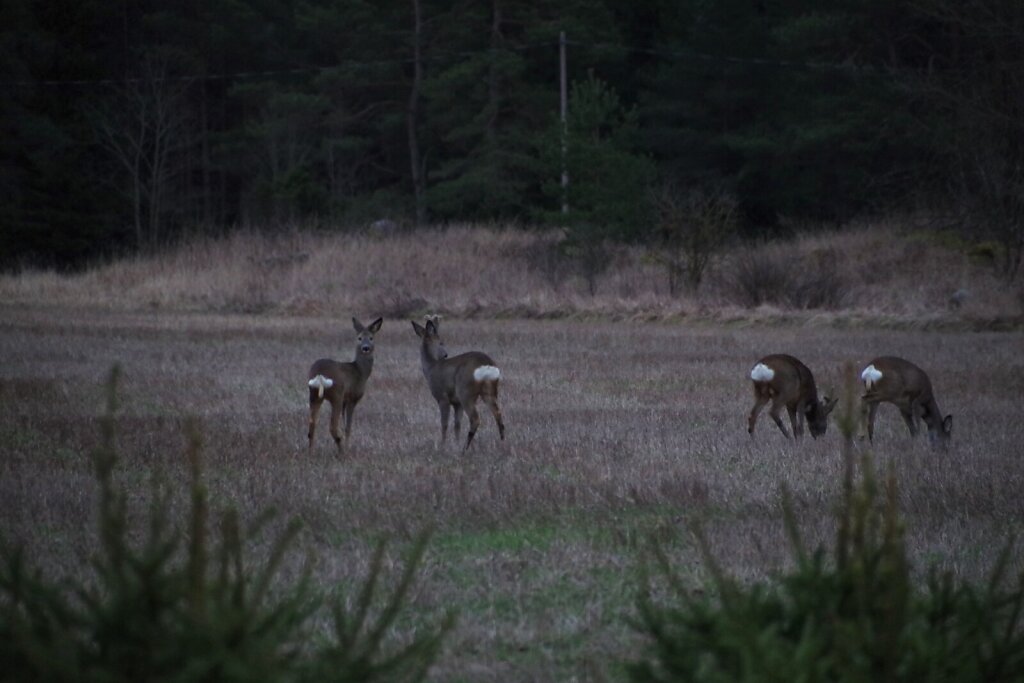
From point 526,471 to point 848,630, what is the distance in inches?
270

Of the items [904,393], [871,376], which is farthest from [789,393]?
[904,393]

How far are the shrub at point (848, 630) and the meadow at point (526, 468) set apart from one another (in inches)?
72.5

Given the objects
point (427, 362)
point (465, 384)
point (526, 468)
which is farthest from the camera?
point (427, 362)

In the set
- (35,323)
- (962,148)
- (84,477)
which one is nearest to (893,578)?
(84,477)

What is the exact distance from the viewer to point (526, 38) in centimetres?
5000

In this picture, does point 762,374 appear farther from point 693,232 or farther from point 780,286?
point 693,232

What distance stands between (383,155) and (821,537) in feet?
164

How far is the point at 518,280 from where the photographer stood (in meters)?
32.9

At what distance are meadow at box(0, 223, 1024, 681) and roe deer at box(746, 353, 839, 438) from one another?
27 centimetres

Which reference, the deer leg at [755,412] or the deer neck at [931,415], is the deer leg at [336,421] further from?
the deer neck at [931,415]

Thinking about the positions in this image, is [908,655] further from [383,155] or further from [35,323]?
[383,155]

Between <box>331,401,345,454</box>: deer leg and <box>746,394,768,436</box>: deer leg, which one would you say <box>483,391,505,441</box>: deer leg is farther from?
<box>746,394,768,436</box>: deer leg

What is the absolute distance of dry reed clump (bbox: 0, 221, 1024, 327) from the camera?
28.5m

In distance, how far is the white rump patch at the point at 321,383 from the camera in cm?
1133
